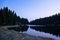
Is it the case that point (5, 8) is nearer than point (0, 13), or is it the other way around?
point (0, 13)

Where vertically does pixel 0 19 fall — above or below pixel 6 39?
above

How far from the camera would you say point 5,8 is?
4535 inches

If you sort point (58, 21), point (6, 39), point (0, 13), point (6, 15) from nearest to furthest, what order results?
point (6, 39)
point (0, 13)
point (6, 15)
point (58, 21)

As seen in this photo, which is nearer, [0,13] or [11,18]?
[0,13]

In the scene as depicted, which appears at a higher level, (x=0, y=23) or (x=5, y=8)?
(x=5, y=8)

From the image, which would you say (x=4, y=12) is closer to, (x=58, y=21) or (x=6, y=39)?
(x=58, y=21)

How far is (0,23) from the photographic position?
9225 centimetres

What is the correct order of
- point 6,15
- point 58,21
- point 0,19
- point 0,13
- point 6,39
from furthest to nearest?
point 58,21 < point 6,15 < point 0,13 < point 0,19 < point 6,39

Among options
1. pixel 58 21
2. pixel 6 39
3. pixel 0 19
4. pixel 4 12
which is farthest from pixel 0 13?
pixel 6 39

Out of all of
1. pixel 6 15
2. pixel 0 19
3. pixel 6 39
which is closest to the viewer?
pixel 6 39

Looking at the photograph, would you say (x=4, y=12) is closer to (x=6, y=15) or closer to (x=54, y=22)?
(x=6, y=15)

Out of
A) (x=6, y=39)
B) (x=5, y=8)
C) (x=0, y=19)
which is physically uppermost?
(x=5, y=8)

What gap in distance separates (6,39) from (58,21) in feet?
423

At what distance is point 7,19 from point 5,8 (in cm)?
1132
